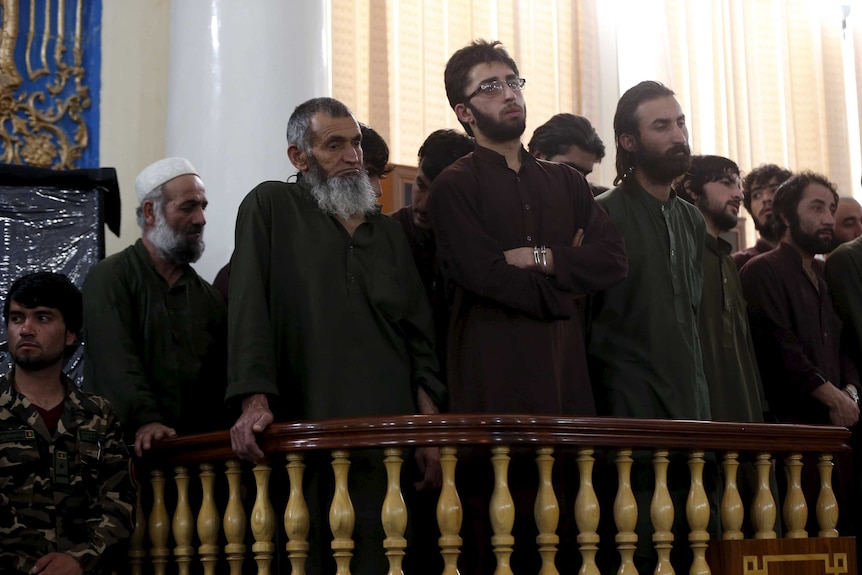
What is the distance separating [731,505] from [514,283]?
0.99 metres

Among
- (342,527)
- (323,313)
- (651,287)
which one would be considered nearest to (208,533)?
(342,527)

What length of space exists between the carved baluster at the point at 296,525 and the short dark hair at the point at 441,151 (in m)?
1.51

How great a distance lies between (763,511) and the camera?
4.30 m

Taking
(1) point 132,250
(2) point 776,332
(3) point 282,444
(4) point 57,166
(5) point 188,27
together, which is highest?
(5) point 188,27

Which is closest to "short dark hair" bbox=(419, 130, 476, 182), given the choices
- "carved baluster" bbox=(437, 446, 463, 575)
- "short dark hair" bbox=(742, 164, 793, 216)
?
"carved baluster" bbox=(437, 446, 463, 575)

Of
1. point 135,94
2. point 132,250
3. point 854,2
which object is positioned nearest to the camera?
point 132,250

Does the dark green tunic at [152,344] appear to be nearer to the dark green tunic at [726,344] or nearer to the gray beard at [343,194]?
the gray beard at [343,194]

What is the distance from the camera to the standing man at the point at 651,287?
4.55m

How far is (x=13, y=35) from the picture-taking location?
6547 mm

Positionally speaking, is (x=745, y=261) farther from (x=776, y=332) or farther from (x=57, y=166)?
(x=57, y=166)

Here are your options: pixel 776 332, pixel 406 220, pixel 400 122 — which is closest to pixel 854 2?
pixel 400 122

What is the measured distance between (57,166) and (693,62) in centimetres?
468

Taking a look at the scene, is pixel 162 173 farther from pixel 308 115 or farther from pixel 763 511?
pixel 763 511

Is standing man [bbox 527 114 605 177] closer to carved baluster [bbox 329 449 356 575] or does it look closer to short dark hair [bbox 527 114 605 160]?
short dark hair [bbox 527 114 605 160]
